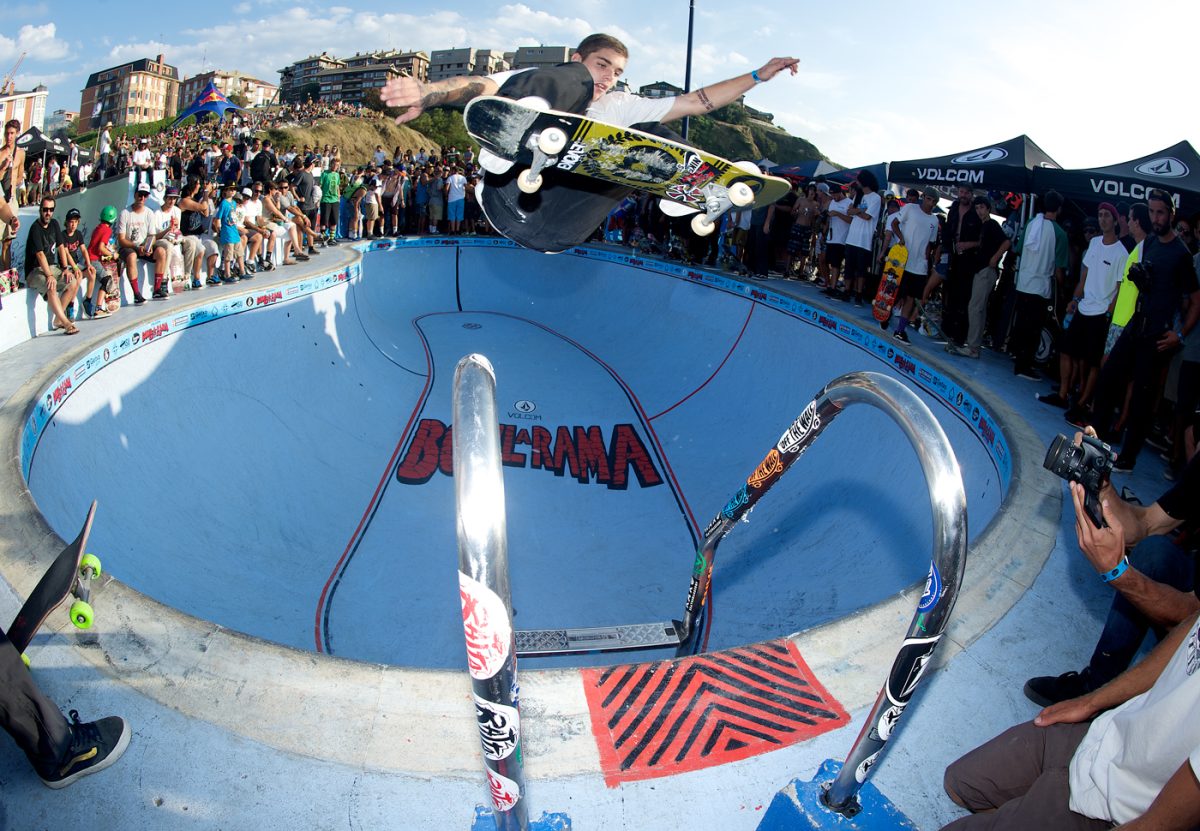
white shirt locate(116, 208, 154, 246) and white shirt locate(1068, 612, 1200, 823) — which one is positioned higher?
white shirt locate(116, 208, 154, 246)

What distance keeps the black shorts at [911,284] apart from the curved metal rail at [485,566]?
890 centimetres

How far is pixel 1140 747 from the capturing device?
1912 millimetres

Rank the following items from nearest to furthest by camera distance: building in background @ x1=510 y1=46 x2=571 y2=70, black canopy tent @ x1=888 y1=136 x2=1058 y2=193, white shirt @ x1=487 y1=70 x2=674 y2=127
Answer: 1. white shirt @ x1=487 y1=70 x2=674 y2=127
2. black canopy tent @ x1=888 y1=136 x2=1058 y2=193
3. building in background @ x1=510 y1=46 x2=571 y2=70

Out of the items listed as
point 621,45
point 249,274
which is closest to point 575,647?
point 621,45

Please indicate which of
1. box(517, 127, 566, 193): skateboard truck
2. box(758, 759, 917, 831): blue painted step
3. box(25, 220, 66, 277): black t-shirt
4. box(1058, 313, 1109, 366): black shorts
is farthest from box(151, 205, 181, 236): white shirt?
box(1058, 313, 1109, 366): black shorts

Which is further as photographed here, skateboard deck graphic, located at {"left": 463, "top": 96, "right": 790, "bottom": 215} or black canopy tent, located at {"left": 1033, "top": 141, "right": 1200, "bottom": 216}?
black canopy tent, located at {"left": 1033, "top": 141, "right": 1200, "bottom": 216}

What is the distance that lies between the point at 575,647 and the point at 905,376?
5.69m

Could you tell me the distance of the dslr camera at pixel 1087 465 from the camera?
2566 millimetres

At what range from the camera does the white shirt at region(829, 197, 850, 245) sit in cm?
1168

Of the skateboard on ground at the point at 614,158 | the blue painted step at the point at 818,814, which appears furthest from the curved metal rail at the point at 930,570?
the skateboard on ground at the point at 614,158

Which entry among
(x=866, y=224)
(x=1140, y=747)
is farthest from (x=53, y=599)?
(x=866, y=224)

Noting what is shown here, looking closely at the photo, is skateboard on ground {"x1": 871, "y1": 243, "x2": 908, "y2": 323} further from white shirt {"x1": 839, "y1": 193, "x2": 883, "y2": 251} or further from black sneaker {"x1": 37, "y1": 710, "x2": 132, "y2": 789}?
black sneaker {"x1": 37, "y1": 710, "x2": 132, "y2": 789}

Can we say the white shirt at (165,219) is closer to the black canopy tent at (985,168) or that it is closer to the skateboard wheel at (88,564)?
the skateboard wheel at (88,564)

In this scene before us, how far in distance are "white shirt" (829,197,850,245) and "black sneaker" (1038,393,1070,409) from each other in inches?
207
